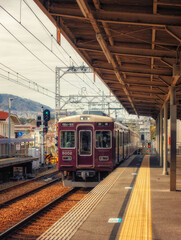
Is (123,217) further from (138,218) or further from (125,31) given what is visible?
(125,31)

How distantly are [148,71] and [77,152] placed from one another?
4395mm

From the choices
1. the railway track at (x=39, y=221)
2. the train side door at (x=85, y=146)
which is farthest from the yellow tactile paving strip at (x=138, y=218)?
the train side door at (x=85, y=146)

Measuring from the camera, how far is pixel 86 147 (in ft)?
44.9

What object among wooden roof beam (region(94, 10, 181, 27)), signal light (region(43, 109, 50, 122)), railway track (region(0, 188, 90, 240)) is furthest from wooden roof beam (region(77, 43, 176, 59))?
signal light (region(43, 109, 50, 122))

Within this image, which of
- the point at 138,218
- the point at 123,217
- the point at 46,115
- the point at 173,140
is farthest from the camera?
the point at 46,115

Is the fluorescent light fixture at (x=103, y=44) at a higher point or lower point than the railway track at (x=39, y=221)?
higher

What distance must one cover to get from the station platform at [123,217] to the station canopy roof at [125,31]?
3355mm

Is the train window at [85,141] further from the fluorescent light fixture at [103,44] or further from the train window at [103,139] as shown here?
the fluorescent light fixture at [103,44]

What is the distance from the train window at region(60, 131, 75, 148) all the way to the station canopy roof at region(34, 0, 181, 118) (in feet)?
8.83

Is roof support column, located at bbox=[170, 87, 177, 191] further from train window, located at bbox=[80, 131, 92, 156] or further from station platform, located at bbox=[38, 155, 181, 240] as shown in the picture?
train window, located at bbox=[80, 131, 92, 156]

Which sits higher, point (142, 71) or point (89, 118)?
point (142, 71)

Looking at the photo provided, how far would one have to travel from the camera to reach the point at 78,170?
44.3 feet

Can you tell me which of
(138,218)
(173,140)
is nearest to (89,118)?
(173,140)

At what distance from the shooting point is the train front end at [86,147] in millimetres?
13523
